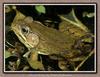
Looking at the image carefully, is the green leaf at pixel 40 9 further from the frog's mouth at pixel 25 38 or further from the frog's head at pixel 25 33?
the frog's mouth at pixel 25 38

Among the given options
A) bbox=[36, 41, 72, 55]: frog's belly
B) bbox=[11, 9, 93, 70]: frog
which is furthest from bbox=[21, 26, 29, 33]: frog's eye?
bbox=[36, 41, 72, 55]: frog's belly

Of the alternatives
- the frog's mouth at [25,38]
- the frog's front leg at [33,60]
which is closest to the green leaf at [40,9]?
the frog's mouth at [25,38]

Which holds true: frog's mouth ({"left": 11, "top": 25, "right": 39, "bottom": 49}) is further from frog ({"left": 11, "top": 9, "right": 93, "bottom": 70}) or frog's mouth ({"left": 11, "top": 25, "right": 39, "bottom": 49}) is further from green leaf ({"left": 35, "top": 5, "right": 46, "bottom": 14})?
green leaf ({"left": 35, "top": 5, "right": 46, "bottom": 14})

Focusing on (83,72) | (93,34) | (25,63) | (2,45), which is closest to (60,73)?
(83,72)

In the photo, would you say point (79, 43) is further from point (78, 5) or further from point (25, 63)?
point (25, 63)

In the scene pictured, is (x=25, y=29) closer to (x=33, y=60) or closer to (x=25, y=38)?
(x=25, y=38)

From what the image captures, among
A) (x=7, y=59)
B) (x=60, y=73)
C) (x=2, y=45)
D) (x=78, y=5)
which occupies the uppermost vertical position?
(x=78, y=5)

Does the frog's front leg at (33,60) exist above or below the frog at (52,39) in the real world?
below
